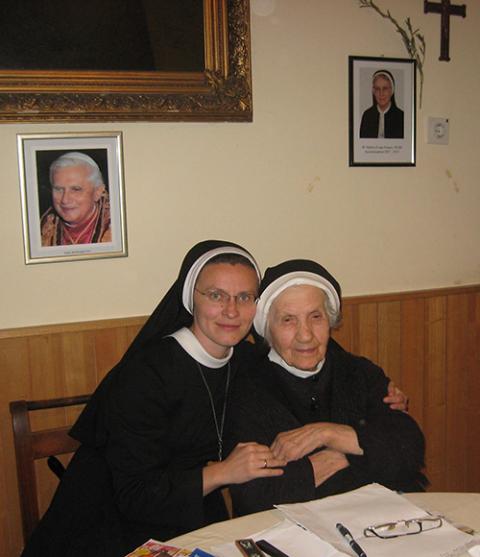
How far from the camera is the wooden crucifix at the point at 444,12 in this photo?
9.33 feet

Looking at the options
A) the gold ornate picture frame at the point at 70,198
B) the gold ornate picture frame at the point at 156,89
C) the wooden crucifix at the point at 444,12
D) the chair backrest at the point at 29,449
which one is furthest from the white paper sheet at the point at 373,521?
the wooden crucifix at the point at 444,12

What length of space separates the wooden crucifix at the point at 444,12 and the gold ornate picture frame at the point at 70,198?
5.34ft

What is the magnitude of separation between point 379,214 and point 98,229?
136 centimetres

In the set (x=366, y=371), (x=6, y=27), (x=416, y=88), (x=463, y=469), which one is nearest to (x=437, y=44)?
(x=416, y=88)

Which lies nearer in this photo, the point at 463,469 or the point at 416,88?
the point at 416,88

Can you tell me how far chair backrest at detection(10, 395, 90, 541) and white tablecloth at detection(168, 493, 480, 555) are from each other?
0.94m

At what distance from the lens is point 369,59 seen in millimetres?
2781

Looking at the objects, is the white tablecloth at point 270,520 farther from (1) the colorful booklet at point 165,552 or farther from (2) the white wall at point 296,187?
(2) the white wall at point 296,187

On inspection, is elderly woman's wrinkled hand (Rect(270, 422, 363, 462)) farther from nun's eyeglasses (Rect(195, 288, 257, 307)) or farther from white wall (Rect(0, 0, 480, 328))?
white wall (Rect(0, 0, 480, 328))

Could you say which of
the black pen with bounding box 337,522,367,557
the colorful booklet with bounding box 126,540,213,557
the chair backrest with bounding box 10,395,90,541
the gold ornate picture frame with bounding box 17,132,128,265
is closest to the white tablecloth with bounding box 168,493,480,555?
the colorful booklet with bounding box 126,540,213,557

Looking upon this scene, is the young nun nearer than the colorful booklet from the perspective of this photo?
No

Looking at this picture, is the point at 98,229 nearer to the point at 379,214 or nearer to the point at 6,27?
the point at 6,27

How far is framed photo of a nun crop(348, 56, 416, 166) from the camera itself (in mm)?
2785

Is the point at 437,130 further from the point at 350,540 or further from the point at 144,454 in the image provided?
the point at 350,540
